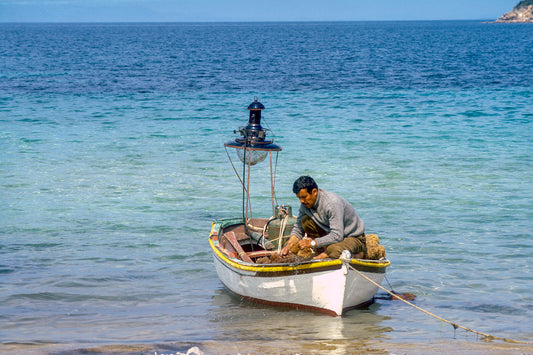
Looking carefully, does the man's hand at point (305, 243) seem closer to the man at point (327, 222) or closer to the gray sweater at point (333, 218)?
the man at point (327, 222)

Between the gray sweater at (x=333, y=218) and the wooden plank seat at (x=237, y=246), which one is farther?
the wooden plank seat at (x=237, y=246)

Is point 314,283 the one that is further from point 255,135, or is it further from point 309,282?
point 255,135

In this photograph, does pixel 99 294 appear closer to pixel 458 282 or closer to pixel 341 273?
pixel 341 273

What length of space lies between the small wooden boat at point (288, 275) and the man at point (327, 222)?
0.24m

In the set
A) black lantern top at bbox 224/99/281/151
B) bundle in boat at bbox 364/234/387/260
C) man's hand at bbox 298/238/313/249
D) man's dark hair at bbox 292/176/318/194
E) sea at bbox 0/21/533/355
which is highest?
black lantern top at bbox 224/99/281/151

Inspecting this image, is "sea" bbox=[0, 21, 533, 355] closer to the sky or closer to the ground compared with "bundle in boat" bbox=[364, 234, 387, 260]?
closer to the ground

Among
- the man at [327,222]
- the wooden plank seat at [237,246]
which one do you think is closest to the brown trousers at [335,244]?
the man at [327,222]

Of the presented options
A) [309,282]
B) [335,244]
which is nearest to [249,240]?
[309,282]

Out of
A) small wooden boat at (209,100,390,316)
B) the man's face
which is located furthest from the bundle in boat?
the man's face

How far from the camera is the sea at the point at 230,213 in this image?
772 centimetres

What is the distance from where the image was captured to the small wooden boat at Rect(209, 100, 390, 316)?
7598 mm

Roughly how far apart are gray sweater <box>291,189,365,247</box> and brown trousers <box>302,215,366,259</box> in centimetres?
6

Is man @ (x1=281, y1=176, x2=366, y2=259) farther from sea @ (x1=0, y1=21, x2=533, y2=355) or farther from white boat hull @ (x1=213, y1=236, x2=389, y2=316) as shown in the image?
sea @ (x1=0, y1=21, x2=533, y2=355)

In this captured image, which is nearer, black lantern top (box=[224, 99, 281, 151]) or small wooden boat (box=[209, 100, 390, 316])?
small wooden boat (box=[209, 100, 390, 316])
